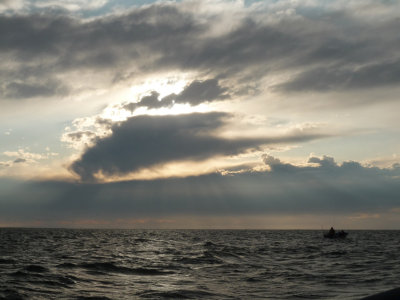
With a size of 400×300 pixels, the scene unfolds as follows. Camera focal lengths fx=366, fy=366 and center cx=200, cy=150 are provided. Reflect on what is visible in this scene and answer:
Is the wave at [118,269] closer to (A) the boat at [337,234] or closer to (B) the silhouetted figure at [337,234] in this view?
(B) the silhouetted figure at [337,234]

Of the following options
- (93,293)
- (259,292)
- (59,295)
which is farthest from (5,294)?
(259,292)

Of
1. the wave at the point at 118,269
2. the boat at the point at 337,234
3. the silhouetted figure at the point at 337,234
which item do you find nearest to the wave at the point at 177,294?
the wave at the point at 118,269

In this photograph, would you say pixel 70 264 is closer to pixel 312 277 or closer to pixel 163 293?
pixel 163 293

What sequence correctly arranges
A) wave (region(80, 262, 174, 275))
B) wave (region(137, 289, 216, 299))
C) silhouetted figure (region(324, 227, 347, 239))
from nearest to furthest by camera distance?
1. wave (region(137, 289, 216, 299))
2. wave (region(80, 262, 174, 275))
3. silhouetted figure (region(324, 227, 347, 239))

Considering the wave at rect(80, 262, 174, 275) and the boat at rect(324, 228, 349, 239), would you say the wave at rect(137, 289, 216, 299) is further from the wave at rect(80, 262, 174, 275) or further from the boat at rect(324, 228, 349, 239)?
the boat at rect(324, 228, 349, 239)

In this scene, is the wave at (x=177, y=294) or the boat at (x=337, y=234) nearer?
the wave at (x=177, y=294)

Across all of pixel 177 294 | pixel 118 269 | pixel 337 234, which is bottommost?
pixel 337 234

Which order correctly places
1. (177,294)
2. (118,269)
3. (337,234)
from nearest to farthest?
(177,294), (118,269), (337,234)

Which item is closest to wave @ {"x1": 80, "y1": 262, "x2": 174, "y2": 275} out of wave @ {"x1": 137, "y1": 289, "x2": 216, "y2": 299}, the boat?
wave @ {"x1": 137, "y1": 289, "x2": 216, "y2": 299}

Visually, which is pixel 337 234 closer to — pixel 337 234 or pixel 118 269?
pixel 337 234

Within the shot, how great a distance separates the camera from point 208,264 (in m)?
32.6

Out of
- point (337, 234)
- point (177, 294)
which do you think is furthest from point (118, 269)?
point (337, 234)

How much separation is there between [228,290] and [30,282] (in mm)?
11365

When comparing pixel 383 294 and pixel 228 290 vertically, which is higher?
pixel 383 294
